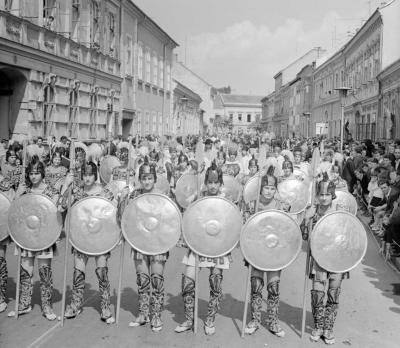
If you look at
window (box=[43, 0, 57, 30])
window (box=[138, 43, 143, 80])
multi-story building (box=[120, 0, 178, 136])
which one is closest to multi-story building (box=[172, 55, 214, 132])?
multi-story building (box=[120, 0, 178, 136])

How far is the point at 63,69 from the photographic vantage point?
20.1 metres

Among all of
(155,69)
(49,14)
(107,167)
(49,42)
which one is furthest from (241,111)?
(107,167)

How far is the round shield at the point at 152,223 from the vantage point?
5.85 meters

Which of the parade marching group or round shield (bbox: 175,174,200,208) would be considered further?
round shield (bbox: 175,174,200,208)

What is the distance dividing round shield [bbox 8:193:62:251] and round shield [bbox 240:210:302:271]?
2023 millimetres

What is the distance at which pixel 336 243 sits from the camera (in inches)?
223

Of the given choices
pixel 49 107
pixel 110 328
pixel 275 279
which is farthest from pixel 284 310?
pixel 49 107

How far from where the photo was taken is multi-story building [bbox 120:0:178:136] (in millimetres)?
29406

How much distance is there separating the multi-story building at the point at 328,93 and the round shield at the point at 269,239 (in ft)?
118

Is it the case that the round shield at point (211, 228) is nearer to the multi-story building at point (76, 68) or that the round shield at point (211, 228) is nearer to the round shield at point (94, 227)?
the round shield at point (94, 227)

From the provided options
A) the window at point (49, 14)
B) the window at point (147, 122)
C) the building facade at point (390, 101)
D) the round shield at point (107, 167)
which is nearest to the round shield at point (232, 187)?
the round shield at point (107, 167)

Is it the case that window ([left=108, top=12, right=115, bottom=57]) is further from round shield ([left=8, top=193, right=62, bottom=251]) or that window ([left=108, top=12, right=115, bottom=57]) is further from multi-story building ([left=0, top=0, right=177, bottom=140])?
round shield ([left=8, top=193, right=62, bottom=251])

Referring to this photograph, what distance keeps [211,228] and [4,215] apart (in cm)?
237

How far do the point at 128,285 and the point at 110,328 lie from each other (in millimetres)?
1592
